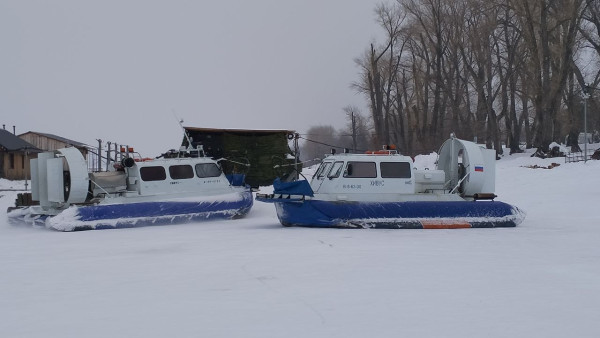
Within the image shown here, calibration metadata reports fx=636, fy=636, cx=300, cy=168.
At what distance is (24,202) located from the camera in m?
17.7

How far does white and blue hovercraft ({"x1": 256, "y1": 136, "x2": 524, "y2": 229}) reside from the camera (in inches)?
553

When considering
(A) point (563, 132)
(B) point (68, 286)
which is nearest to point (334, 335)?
(B) point (68, 286)

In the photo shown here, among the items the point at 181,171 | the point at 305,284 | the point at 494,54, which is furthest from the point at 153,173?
the point at 494,54

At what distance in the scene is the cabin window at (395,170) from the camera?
1491 cm

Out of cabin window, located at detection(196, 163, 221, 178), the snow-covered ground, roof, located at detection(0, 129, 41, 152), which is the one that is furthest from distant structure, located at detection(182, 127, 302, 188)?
roof, located at detection(0, 129, 41, 152)

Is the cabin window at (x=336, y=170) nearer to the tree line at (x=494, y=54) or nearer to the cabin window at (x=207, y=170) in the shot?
the cabin window at (x=207, y=170)

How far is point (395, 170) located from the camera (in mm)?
14977

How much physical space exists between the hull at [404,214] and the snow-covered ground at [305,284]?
67 cm

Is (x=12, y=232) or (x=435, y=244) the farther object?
(x=12, y=232)

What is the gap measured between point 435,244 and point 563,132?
53.0 m

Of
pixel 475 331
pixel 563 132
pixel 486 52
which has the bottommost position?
pixel 475 331

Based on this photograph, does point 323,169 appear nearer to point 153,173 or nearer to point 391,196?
point 391,196

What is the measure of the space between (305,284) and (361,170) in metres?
7.69

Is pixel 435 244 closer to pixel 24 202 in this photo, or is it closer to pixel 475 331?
pixel 475 331
